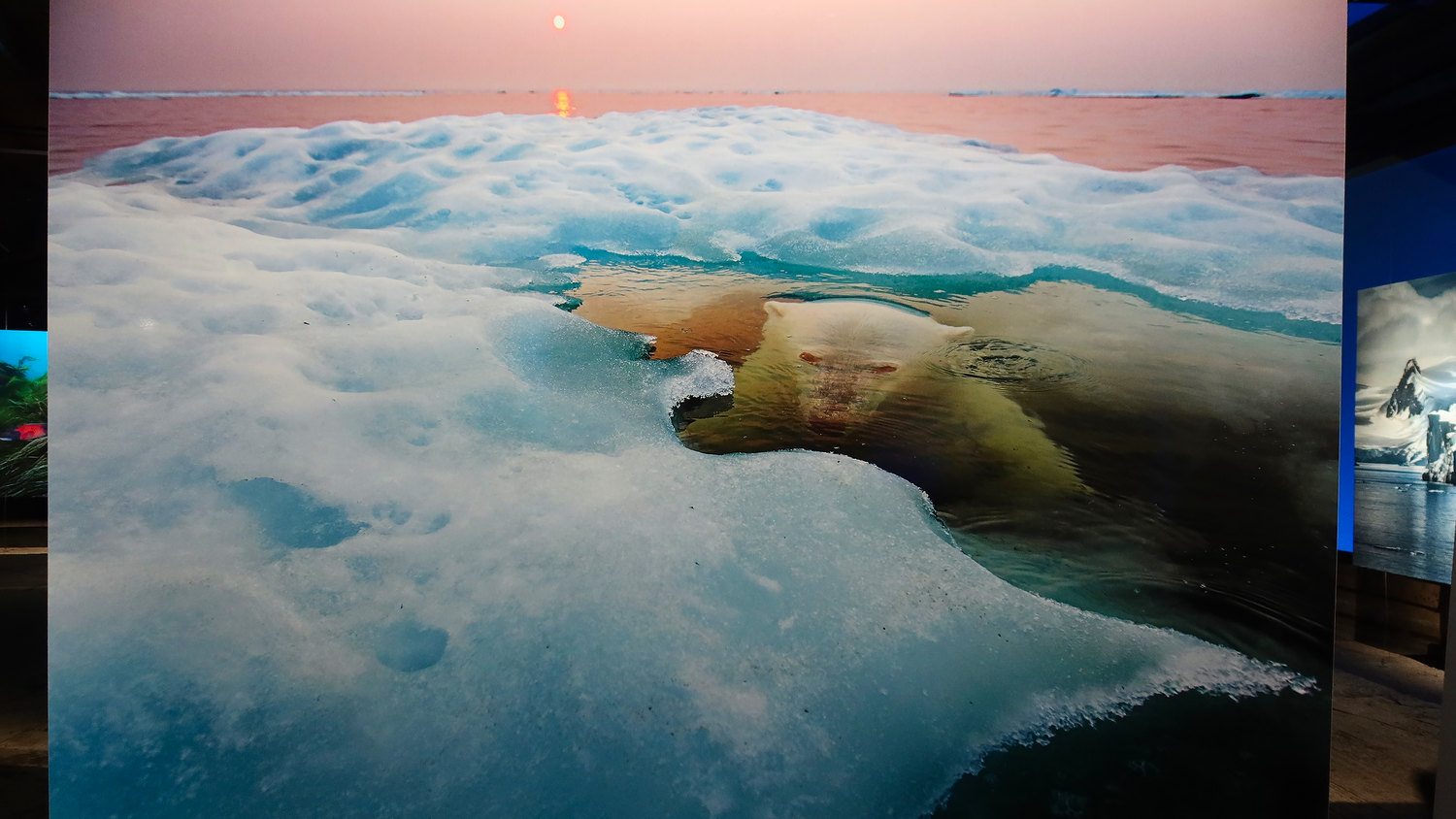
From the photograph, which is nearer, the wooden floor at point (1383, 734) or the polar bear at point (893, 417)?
the polar bear at point (893, 417)

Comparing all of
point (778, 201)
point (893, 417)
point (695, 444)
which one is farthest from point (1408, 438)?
point (695, 444)

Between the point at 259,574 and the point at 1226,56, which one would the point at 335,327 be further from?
the point at 1226,56

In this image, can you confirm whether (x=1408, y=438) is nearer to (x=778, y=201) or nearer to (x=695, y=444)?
(x=778, y=201)

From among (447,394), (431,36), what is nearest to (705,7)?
(431,36)

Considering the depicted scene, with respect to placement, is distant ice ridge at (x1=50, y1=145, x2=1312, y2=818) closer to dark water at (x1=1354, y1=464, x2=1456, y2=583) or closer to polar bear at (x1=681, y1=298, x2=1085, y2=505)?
polar bear at (x1=681, y1=298, x2=1085, y2=505)

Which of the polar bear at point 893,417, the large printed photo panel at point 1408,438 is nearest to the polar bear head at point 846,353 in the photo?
the polar bear at point 893,417

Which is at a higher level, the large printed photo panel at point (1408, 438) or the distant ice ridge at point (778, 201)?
the distant ice ridge at point (778, 201)

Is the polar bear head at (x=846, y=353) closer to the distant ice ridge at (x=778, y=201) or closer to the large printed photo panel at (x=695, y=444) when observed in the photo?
the large printed photo panel at (x=695, y=444)

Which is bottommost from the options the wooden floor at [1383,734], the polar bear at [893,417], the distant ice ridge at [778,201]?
the wooden floor at [1383,734]
